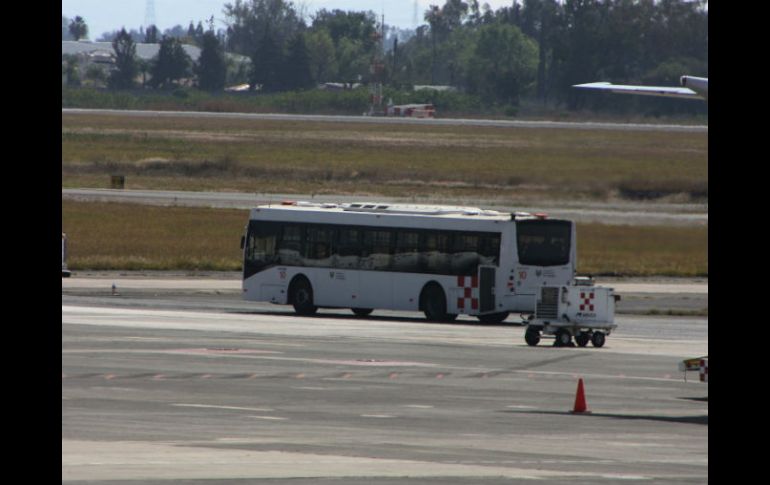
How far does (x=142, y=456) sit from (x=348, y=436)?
4.05 m

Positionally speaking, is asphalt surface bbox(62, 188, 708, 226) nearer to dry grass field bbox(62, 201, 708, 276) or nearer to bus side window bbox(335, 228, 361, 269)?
dry grass field bbox(62, 201, 708, 276)

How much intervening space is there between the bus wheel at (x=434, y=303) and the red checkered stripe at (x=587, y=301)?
10.1 m

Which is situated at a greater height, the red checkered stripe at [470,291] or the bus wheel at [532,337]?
the red checkered stripe at [470,291]

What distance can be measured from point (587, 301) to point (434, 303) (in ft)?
35.1

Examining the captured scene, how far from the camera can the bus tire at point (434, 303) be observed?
5044 centimetres

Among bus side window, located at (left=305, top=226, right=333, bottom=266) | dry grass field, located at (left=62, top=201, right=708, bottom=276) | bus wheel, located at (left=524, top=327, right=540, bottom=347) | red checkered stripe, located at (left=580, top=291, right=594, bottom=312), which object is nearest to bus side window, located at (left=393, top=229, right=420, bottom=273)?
bus side window, located at (left=305, top=226, right=333, bottom=266)

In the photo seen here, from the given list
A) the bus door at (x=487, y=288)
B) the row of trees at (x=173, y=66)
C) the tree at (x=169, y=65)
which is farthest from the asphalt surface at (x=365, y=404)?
the tree at (x=169, y=65)

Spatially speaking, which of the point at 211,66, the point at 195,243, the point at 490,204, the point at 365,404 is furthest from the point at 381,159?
the point at 365,404

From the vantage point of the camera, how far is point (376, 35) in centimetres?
18650

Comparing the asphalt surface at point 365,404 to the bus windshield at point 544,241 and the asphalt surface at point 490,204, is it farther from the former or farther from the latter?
the asphalt surface at point 490,204

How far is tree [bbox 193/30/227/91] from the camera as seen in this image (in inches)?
7224

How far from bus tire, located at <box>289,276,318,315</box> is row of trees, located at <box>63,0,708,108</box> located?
17801mm

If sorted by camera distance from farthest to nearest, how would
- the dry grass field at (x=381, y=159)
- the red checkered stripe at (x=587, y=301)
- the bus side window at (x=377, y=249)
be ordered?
the dry grass field at (x=381, y=159)
the bus side window at (x=377, y=249)
the red checkered stripe at (x=587, y=301)

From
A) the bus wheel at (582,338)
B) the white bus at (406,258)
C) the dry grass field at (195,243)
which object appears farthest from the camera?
the dry grass field at (195,243)
